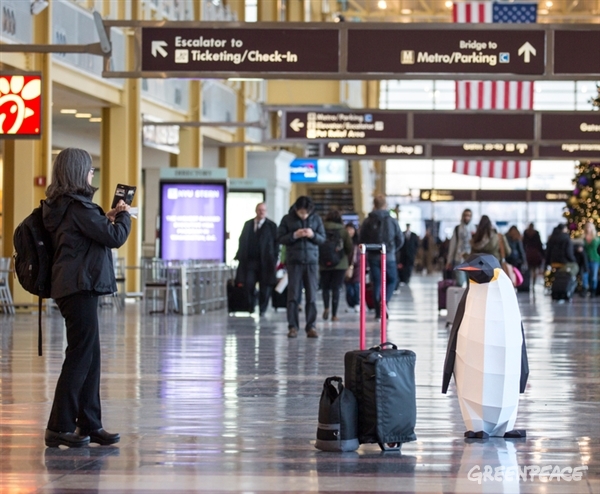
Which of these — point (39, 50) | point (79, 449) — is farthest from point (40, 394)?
point (39, 50)

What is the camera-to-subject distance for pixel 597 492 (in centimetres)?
570

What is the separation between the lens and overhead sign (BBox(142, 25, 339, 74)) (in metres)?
14.4

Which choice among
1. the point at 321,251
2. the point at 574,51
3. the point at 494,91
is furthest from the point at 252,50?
the point at 494,91

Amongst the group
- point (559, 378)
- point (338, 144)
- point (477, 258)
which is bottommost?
point (559, 378)

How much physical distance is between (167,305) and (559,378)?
11.2m

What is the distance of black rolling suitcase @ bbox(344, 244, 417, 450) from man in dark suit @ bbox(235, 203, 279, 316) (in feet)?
38.6

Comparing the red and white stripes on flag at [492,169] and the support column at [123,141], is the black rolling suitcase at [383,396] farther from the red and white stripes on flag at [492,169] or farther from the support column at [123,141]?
the red and white stripes on flag at [492,169]

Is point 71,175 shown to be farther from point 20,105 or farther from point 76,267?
point 20,105

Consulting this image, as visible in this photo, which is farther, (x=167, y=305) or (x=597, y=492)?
(x=167, y=305)

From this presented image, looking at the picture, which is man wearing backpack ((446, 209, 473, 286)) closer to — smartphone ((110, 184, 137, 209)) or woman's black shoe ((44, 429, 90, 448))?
smartphone ((110, 184, 137, 209))

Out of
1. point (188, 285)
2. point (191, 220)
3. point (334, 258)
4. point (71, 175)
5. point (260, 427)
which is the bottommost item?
point (260, 427)

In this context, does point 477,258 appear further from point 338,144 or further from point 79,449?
point 338,144

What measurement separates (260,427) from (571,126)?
1818 cm

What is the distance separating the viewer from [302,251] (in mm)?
14719
